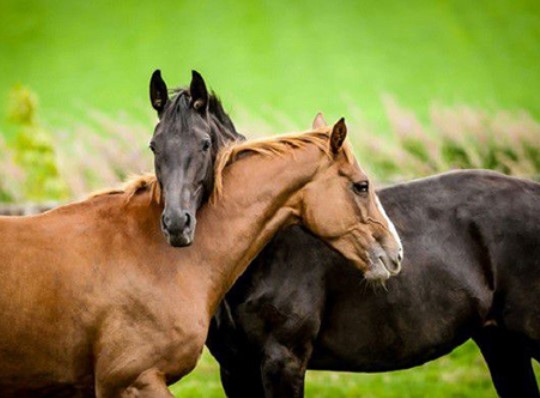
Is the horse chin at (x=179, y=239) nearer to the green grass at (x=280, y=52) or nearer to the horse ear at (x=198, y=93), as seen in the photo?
the horse ear at (x=198, y=93)

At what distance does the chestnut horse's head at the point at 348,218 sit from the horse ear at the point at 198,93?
677 mm

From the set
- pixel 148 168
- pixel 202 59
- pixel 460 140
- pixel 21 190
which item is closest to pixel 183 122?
pixel 148 168

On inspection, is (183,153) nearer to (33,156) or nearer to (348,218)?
(348,218)

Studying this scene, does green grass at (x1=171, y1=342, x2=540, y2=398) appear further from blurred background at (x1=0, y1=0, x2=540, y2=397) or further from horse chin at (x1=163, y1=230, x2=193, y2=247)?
blurred background at (x1=0, y1=0, x2=540, y2=397)

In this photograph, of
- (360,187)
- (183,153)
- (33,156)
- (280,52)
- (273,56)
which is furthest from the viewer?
(280,52)

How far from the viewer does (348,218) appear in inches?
202

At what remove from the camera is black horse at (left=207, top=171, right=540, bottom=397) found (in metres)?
5.43

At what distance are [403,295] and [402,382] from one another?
2550mm

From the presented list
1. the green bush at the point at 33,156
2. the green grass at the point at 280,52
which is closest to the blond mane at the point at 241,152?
the green bush at the point at 33,156

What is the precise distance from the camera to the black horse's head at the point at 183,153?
15.2ft

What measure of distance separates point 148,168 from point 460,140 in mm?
3150

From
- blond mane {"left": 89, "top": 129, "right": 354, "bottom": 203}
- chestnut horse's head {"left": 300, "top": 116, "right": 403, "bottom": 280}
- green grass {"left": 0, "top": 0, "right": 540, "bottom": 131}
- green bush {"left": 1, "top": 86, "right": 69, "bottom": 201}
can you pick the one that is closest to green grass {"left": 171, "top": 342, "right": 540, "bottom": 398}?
chestnut horse's head {"left": 300, "top": 116, "right": 403, "bottom": 280}

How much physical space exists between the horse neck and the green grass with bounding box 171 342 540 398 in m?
2.92

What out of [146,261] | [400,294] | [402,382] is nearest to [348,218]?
[400,294]
